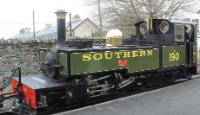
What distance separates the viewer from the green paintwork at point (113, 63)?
9.50 metres

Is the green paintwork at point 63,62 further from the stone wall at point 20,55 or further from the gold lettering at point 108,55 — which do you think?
the stone wall at point 20,55

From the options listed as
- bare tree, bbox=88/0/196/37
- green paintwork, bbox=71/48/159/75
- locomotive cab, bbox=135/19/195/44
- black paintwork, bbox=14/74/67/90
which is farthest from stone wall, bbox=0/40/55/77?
A: bare tree, bbox=88/0/196/37

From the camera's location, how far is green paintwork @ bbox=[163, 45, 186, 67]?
12492 mm

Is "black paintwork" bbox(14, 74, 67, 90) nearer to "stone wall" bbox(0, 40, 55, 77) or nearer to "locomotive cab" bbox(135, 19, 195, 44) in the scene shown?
"locomotive cab" bbox(135, 19, 195, 44)

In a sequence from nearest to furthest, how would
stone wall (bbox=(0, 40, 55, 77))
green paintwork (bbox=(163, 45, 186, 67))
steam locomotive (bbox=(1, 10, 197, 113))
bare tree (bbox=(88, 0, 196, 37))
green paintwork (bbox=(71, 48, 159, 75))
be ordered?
1. steam locomotive (bbox=(1, 10, 197, 113))
2. green paintwork (bbox=(71, 48, 159, 75))
3. green paintwork (bbox=(163, 45, 186, 67))
4. stone wall (bbox=(0, 40, 55, 77))
5. bare tree (bbox=(88, 0, 196, 37))

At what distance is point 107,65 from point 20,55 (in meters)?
5.67

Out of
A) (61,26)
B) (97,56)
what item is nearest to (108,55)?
(97,56)

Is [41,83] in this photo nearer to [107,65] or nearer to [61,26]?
[61,26]

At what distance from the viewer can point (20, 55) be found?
14859 mm

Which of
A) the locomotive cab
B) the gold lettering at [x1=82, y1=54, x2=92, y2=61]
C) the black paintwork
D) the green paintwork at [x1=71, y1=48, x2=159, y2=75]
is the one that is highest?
the locomotive cab

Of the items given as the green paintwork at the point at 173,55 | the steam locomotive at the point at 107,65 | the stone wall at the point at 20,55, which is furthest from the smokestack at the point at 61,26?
the stone wall at the point at 20,55

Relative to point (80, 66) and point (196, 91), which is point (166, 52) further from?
point (80, 66)

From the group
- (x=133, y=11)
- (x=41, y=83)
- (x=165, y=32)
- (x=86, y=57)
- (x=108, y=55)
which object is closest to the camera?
(x=41, y=83)

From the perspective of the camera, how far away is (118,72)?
1084cm
